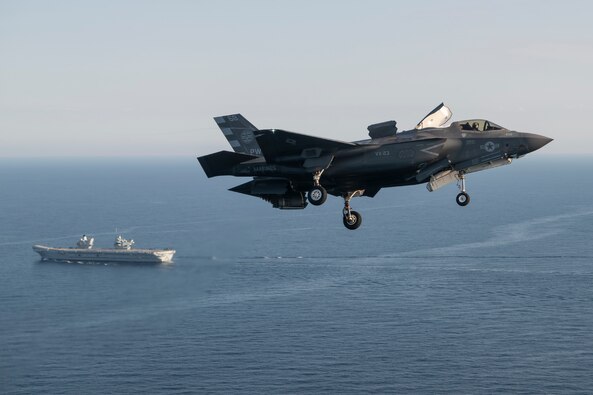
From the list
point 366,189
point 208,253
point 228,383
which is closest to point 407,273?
point 228,383

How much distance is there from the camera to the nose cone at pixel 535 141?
4047cm

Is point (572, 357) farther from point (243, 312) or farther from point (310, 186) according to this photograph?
point (310, 186)

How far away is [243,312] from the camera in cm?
15512

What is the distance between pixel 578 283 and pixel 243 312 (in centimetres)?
8319

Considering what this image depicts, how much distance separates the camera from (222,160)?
41.5 metres

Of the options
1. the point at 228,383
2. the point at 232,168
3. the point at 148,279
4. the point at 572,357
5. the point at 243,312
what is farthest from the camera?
the point at 243,312

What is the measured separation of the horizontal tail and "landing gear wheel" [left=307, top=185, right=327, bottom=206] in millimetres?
3924

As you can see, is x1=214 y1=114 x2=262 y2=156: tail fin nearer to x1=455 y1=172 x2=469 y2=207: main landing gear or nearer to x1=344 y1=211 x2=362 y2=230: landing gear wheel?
x1=344 y1=211 x2=362 y2=230: landing gear wheel

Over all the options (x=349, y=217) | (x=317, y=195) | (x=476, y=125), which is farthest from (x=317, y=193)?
(x=476, y=125)

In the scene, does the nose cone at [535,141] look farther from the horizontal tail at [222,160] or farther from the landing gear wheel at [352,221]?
the horizontal tail at [222,160]

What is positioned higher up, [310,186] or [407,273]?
[310,186]

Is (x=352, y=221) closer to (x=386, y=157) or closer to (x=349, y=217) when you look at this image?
(x=349, y=217)

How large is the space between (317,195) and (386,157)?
14.0 feet

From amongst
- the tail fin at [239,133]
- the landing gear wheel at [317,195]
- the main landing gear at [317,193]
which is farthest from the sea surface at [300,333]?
the landing gear wheel at [317,195]
